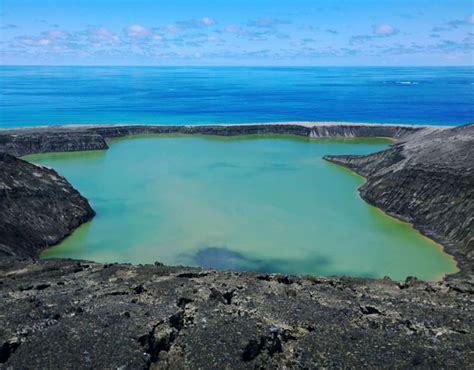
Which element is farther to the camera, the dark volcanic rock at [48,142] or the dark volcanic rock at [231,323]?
the dark volcanic rock at [48,142]

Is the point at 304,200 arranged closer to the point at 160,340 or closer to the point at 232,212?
the point at 232,212

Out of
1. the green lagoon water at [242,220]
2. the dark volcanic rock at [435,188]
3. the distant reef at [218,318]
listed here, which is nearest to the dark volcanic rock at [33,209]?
the distant reef at [218,318]

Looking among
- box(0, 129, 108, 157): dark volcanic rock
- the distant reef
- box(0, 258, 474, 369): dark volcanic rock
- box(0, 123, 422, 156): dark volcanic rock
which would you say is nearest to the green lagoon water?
the distant reef

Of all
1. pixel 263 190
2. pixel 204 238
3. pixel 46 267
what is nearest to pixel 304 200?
pixel 263 190

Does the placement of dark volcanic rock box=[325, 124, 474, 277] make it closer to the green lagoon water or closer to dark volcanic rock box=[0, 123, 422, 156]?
the green lagoon water

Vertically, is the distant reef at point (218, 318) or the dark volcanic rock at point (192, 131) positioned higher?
the dark volcanic rock at point (192, 131)

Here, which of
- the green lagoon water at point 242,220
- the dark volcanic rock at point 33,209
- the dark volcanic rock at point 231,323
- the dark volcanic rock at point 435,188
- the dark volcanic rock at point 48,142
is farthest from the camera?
the dark volcanic rock at point 48,142

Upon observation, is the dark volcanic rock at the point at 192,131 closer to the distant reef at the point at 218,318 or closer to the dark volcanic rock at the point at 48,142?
the dark volcanic rock at the point at 48,142

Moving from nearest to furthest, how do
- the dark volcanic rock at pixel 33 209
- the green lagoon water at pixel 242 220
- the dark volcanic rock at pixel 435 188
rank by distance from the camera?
1. the green lagoon water at pixel 242 220
2. the dark volcanic rock at pixel 33 209
3. the dark volcanic rock at pixel 435 188
